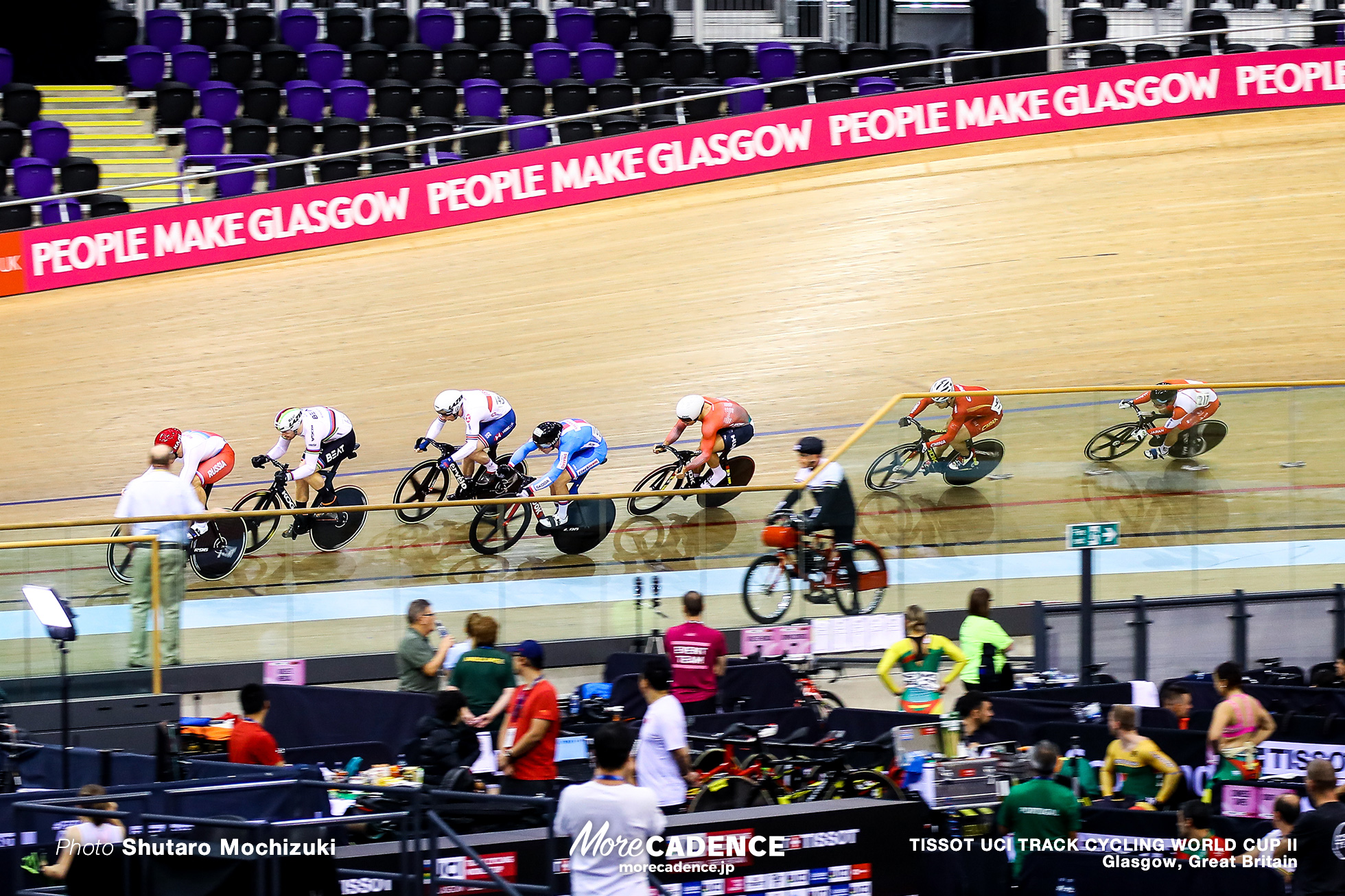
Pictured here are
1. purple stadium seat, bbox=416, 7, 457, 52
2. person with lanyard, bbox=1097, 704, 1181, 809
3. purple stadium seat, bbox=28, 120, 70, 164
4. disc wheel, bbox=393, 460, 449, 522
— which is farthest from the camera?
purple stadium seat, bbox=416, 7, 457, 52

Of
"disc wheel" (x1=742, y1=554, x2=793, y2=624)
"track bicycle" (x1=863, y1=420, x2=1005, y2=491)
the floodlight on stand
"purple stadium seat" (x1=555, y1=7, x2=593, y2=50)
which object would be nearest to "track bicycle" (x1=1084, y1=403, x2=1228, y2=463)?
"track bicycle" (x1=863, y1=420, x2=1005, y2=491)

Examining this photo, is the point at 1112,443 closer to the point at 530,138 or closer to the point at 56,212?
the point at 530,138

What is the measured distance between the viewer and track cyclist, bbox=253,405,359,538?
1171cm

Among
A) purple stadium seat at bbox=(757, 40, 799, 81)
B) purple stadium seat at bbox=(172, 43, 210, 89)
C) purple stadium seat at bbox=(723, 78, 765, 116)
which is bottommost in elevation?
purple stadium seat at bbox=(723, 78, 765, 116)

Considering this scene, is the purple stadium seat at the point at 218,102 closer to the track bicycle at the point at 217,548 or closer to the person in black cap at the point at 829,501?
the track bicycle at the point at 217,548

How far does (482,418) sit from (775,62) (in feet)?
38.6

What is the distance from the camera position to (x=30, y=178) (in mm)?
17656

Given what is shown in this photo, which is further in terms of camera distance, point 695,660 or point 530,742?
point 695,660

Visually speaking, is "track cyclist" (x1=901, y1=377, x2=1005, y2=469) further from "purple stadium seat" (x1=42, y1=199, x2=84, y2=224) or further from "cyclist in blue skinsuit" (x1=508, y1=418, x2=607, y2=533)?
"purple stadium seat" (x1=42, y1=199, x2=84, y2=224)

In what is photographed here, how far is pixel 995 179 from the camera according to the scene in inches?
771

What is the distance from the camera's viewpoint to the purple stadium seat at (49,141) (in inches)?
731

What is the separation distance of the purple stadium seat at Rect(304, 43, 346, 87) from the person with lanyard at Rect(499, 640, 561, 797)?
15.8 m

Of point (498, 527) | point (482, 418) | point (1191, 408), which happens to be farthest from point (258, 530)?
point (1191, 408)

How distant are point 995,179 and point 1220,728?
12.8 metres
